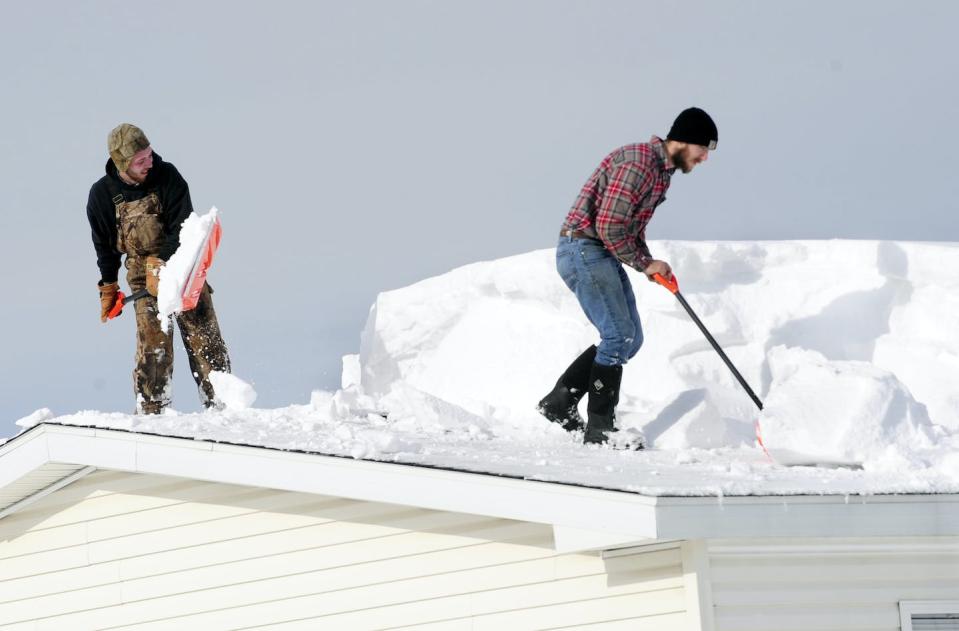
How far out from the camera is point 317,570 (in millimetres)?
6633

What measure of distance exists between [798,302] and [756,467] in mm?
5228

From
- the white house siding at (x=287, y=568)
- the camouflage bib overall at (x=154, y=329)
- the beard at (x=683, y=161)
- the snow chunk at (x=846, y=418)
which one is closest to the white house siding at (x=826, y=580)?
the white house siding at (x=287, y=568)

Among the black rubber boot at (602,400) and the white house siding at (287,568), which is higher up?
the black rubber boot at (602,400)

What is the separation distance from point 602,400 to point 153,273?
3.01 m

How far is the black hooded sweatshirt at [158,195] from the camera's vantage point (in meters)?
8.63

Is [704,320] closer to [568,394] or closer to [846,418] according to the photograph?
[568,394]

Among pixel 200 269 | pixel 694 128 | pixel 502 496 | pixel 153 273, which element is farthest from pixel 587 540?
pixel 153 273

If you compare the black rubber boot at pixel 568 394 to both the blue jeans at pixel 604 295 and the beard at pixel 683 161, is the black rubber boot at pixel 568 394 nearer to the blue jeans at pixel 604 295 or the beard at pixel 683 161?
the blue jeans at pixel 604 295

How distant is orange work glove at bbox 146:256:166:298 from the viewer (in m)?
8.59

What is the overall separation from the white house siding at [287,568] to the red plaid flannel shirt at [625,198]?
83.2 inches

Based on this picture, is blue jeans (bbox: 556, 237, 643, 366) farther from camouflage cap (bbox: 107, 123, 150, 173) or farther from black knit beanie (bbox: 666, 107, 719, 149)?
camouflage cap (bbox: 107, 123, 150, 173)

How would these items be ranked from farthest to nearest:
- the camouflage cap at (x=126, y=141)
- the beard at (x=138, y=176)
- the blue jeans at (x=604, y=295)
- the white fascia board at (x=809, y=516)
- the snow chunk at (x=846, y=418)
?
the beard at (x=138, y=176) < the camouflage cap at (x=126, y=141) < the blue jeans at (x=604, y=295) < the snow chunk at (x=846, y=418) < the white fascia board at (x=809, y=516)

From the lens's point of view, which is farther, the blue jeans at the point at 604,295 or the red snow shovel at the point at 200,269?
the red snow shovel at the point at 200,269

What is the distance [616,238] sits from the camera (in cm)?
771
